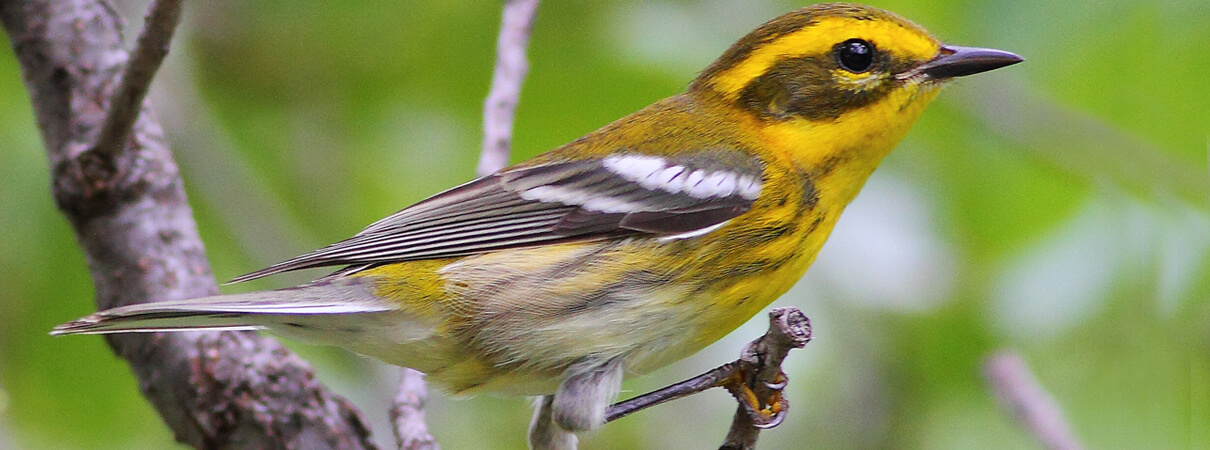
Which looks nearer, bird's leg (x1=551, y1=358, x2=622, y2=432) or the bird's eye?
bird's leg (x1=551, y1=358, x2=622, y2=432)

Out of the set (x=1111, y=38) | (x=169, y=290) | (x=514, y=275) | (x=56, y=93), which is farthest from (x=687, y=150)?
(x=56, y=93)

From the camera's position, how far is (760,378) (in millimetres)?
2979

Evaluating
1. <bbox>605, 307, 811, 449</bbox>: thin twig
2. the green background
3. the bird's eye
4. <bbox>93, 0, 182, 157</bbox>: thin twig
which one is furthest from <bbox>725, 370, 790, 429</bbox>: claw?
<bbox>93, 0, 182, 157</bbox>: thin twig

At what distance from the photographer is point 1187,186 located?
11.0 ft

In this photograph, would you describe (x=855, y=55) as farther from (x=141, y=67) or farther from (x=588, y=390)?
(x=141, y=67)

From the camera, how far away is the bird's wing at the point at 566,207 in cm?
338

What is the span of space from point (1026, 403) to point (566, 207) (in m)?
1.51

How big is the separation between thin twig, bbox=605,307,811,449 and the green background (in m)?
0.95

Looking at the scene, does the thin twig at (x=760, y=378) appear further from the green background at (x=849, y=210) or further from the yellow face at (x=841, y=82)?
the green background at (x=849, y=210)

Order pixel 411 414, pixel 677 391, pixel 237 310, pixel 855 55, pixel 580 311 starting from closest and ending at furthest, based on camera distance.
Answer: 1. pixel 237 310
2. pixel 580 311
3. pixel 677 391
4. pixel 411 414
5. pixel 855 55

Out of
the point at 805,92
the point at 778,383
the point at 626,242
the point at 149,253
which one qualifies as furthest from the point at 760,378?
the point at 149,253

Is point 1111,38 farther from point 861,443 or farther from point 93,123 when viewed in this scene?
point 93,123

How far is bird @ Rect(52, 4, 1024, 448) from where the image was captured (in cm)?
322

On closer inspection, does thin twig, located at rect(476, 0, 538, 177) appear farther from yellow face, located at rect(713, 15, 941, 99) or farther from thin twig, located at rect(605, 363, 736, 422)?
thin twig, located at rect(605, 363, 736, 422)
